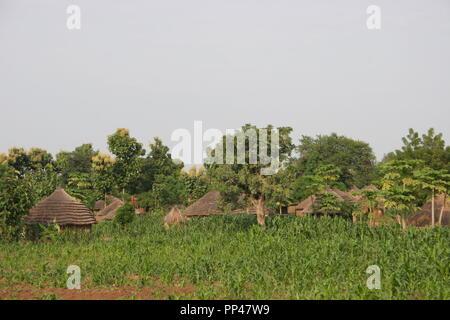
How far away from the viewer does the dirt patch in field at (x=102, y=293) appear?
10.7m

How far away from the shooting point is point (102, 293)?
36.4ft

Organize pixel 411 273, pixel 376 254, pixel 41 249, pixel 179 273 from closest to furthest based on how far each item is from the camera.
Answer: pixel 411 273, pixel 179 273, pixel 376 254, pixel 41 249

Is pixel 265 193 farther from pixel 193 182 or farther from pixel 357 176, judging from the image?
pixel 357 176

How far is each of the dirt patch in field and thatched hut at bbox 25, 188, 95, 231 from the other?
11.5 m

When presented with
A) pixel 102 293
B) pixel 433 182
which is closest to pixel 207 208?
pixel 433 182

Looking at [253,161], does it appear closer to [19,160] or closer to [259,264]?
[259,264]

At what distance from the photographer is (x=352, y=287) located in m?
10.8

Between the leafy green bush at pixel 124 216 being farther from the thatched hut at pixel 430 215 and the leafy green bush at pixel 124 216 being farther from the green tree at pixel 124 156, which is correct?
the green tree at pixel 124 156

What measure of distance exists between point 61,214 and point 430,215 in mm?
23911

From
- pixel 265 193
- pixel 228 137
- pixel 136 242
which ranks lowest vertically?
pixel 136 242

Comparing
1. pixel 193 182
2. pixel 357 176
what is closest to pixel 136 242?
pixel 193 182

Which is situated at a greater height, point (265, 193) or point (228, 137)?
point (228, 137)

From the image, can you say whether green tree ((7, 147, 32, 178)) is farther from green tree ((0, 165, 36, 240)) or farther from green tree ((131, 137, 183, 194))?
green tree ((0, 165, 36, 240))
